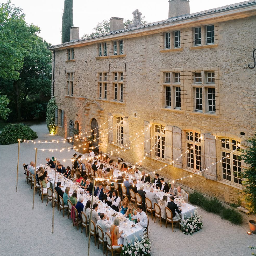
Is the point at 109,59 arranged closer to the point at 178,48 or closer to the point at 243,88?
the point at 178,48

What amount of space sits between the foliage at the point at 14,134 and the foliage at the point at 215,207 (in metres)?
16.7

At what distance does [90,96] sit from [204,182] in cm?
1125

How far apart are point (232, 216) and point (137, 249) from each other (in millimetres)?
4401

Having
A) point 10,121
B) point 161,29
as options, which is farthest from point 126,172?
point 10,121

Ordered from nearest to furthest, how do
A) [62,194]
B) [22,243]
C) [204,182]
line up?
[22,243], [62,194], [204,182]

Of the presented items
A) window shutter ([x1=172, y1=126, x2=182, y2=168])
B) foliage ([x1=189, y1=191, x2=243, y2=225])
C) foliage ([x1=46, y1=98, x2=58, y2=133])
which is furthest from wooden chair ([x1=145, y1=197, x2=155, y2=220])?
foliage ([x1=46, y1=98, x2=58, y2=133])

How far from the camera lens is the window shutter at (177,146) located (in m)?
12.9

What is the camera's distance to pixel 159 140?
47.1 ft

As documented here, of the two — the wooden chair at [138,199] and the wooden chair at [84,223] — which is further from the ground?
the wooden chair at [138,199]

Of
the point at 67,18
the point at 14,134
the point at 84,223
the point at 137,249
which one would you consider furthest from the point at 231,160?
the point at 67,18

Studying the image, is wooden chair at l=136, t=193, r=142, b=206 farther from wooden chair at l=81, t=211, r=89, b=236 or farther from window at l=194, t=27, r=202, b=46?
window at l=194, t=27, r=202, b=46

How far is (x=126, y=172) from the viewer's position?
532 inches

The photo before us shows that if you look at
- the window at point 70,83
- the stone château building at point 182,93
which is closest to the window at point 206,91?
the stone château building at point 182,93

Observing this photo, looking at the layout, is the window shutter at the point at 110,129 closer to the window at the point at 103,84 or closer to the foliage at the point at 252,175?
the window at the point at 103,84
